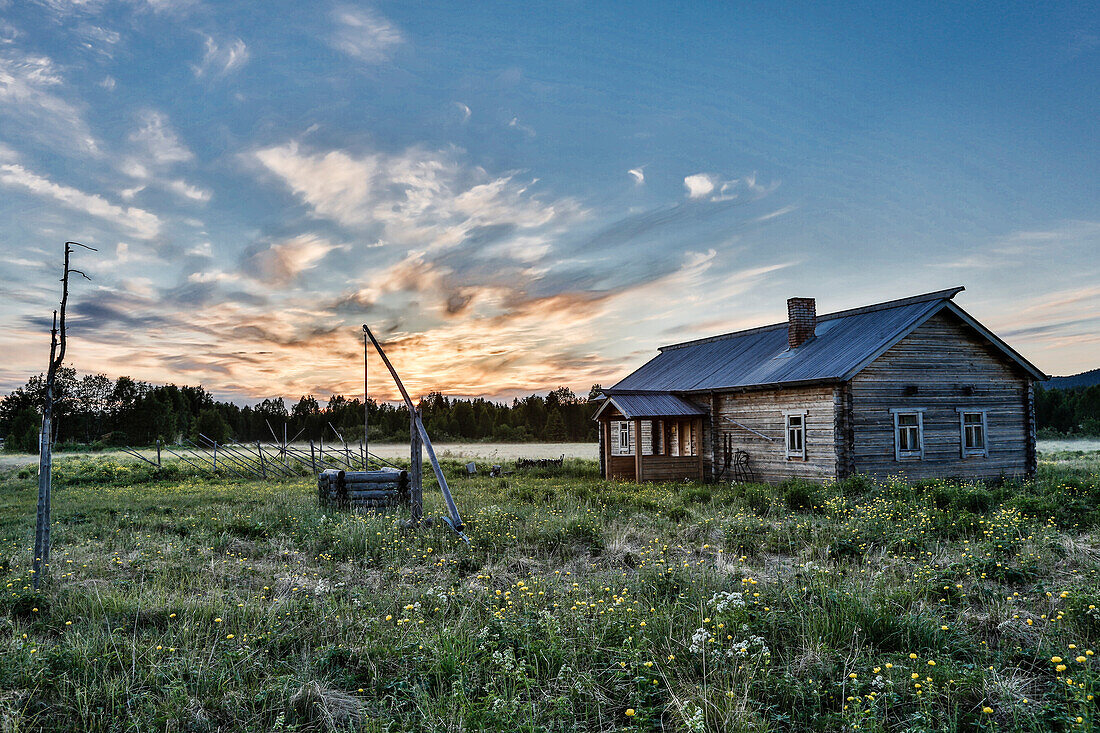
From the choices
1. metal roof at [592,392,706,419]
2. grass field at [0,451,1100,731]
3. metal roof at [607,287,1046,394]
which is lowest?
grass field at [0,451,1100,731]

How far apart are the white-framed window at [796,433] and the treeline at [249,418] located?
191 ft

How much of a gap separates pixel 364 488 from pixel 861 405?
15128mm

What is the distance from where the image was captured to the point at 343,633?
21.9 ft

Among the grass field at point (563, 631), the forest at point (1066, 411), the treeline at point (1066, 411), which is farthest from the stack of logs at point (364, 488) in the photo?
the treeline at point (1066, 411)

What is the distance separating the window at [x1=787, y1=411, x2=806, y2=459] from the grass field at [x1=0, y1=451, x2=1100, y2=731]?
9439mm

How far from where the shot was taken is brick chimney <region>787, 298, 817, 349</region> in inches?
990

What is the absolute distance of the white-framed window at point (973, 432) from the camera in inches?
859

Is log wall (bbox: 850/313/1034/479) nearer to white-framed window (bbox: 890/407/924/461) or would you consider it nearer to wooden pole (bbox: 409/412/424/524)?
white-framed window (bbox: 890/407/924/461)

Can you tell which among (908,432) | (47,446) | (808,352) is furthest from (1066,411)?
(47,446)

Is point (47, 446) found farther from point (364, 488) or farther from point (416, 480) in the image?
point (364, 488)

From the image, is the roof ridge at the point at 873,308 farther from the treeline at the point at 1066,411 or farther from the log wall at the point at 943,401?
the treeline at the point at 1066,411

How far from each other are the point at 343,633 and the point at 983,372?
23.4 metres

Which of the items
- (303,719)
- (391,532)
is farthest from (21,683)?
(391,532)

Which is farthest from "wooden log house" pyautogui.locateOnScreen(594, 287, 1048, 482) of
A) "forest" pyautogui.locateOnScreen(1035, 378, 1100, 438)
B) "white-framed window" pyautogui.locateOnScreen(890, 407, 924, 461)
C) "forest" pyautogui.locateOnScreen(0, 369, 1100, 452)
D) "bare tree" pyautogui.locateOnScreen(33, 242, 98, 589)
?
"forest" pyautogui.locateOnScreen(1035, 378, 1100, 438)
